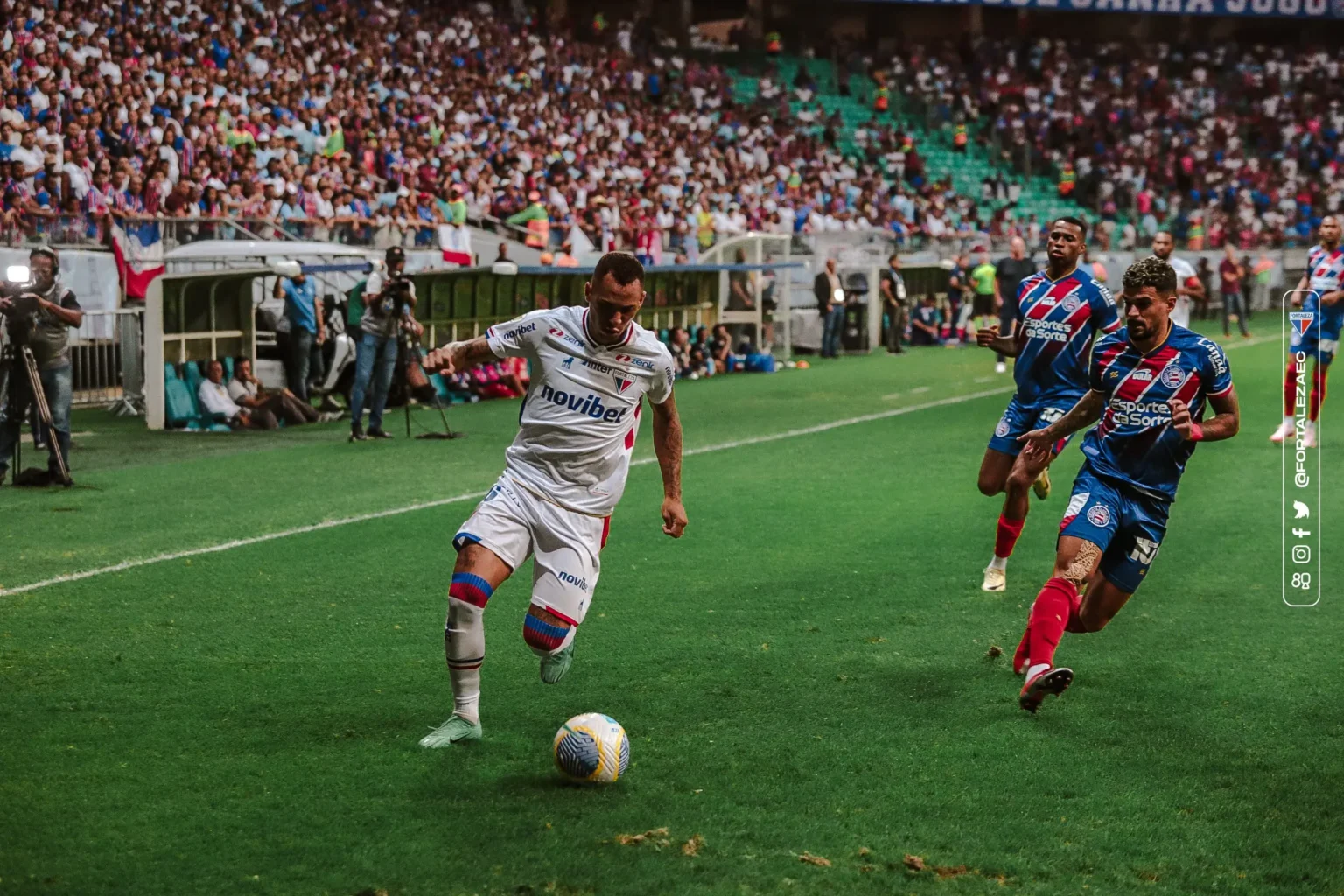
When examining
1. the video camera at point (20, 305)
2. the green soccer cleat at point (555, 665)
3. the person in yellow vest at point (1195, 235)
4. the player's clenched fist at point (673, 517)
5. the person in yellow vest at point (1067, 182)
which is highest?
the person in yellow vest at point (1067, 182)

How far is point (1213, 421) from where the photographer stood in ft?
21.4

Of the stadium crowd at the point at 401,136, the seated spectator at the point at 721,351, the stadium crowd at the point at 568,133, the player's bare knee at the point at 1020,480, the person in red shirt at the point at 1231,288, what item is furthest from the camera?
the person in red shirt at the point at 1231,288

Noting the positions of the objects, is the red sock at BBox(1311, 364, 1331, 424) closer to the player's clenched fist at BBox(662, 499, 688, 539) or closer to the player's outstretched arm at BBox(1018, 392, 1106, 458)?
the player's outstretched arm at BBox(1018, 392, 1106, 458)

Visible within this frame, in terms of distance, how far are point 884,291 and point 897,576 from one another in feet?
67.6

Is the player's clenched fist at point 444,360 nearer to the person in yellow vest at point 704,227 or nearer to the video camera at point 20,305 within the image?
the video camera at point 20,305

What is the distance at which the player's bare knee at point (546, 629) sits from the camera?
615 centimetres

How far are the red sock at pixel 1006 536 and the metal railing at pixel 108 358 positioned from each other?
1269cm

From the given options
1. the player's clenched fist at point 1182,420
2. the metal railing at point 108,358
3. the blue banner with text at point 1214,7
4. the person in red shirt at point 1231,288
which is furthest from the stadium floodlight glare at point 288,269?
the blue banner with text at point 1214,7

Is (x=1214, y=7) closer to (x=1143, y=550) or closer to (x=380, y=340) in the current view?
(x=380, y=340)

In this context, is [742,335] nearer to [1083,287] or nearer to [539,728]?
[1083,287]

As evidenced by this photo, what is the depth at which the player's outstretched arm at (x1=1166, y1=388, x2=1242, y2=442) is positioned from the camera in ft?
20.4

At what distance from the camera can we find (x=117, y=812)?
5.28m

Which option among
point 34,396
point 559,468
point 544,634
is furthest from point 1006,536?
point 34,396

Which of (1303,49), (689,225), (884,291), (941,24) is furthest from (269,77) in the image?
(1303,49)
